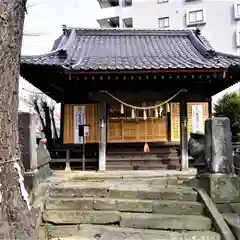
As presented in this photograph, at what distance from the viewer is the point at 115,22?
Answer: 38594 mm

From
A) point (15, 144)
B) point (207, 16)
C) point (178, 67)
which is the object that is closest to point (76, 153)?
point (178, 67)

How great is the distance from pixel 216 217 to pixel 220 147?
1.21 meters

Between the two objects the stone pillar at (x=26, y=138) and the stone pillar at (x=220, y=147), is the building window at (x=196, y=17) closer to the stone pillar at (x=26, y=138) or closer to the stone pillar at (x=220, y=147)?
the stone pillar at (x=220, y=147)

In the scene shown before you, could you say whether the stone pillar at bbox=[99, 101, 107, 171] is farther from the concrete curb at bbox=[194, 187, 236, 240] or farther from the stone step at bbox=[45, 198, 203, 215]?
the concrete curb at bbox=[194, 187, 236, 240]

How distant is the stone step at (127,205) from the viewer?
5348mm

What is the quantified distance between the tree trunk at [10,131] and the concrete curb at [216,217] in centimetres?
291

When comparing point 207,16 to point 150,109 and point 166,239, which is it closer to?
point 150,109

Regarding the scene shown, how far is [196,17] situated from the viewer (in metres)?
31.8

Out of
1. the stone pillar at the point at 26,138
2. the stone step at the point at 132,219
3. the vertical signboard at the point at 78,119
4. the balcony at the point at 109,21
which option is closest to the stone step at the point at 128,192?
the stone step at the point at 132,219

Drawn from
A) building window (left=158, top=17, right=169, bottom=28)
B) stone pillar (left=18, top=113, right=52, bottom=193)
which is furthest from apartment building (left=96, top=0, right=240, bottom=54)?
stone pillar (left=18, top=113, right=52, bottom=193)

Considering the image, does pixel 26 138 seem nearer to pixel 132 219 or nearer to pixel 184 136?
pixel 132 219

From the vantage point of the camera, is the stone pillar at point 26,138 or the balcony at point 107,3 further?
the balcony at point 107,3

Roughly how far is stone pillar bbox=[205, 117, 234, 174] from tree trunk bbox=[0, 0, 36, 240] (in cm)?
346

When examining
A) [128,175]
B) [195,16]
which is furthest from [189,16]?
[128,175]
